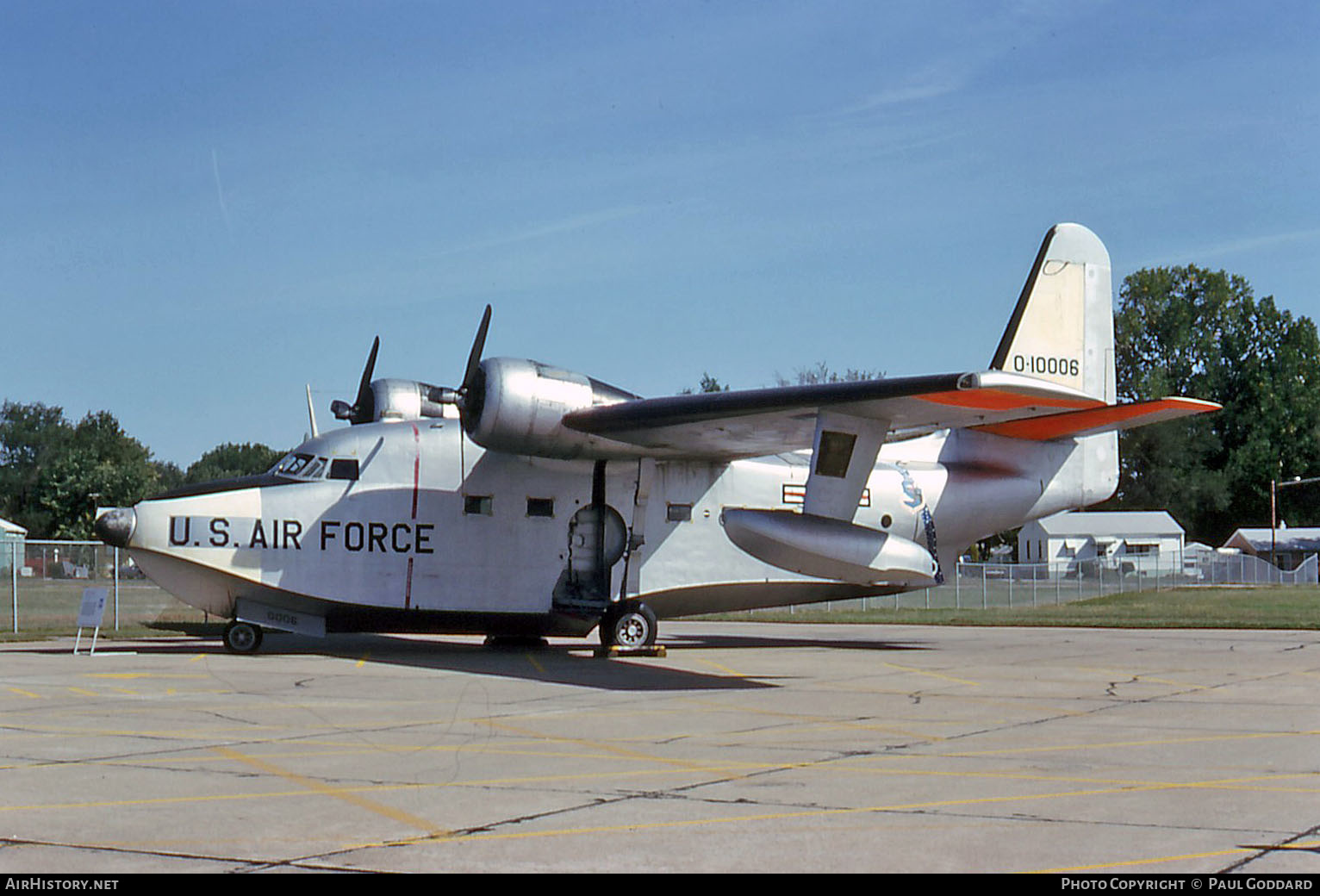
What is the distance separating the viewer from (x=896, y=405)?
636 inches

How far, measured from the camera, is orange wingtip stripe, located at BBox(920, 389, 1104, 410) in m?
14.8

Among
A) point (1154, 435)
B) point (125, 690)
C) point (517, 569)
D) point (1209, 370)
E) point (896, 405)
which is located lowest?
point (125, 690)

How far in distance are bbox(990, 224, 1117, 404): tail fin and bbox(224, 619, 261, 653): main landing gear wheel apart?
→ 1283cm

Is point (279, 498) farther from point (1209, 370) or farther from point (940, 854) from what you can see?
point (1209, 370)

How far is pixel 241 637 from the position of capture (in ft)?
64.3

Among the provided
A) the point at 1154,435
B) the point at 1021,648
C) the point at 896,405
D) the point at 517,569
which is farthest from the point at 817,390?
the point at 1154,435

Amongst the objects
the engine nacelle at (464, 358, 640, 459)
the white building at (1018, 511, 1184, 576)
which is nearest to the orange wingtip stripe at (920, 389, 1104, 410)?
the engine nacelle at (464, 358, 640, 459)

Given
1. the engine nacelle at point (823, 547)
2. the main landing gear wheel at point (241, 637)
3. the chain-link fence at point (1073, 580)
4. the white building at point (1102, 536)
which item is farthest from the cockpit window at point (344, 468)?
the white building at point (1102, 536)

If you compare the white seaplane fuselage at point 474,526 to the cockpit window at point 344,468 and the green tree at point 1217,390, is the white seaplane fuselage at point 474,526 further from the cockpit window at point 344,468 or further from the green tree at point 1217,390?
the green tree at point 1217,390

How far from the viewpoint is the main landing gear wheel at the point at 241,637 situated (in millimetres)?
19525

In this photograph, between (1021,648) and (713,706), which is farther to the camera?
(1021,648)

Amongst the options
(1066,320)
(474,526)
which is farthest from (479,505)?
(1066,320)
